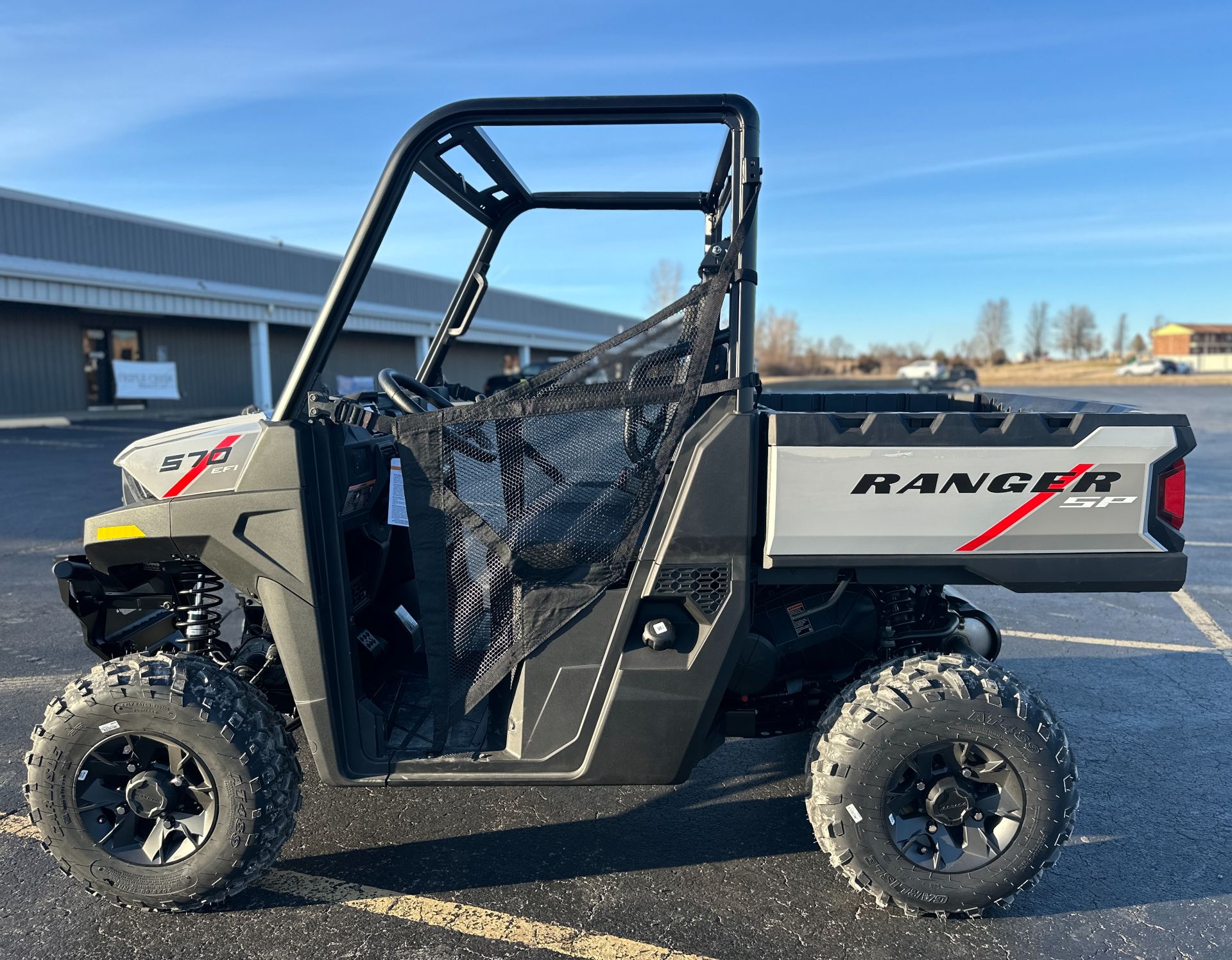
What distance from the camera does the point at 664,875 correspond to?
279cm

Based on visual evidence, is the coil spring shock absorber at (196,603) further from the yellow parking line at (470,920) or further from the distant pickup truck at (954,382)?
the distant pickup truck at (954,382)

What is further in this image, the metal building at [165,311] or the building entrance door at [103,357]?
the building entrance door at [103,357]

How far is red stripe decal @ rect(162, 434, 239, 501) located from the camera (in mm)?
2562

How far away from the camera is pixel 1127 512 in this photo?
250cm

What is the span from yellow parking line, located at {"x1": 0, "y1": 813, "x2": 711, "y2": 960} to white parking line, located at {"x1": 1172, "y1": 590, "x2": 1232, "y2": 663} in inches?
166

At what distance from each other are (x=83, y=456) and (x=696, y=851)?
1428 cm

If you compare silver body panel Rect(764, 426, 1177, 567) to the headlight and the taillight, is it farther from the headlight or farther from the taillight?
the headlight

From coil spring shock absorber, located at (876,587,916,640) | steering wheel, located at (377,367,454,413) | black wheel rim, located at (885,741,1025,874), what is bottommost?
black wheel rim, located at (885,741,1025,874)

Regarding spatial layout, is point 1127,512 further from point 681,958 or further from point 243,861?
point 243,861

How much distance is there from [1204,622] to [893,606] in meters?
3.83

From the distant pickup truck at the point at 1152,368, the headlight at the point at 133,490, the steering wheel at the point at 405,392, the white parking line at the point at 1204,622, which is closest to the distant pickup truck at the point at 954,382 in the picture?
the white parking line at the point at 1204,622

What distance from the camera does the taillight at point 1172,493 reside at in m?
2.49

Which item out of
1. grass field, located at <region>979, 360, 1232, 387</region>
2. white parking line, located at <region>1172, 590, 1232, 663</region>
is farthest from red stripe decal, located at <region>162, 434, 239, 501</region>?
grass field, located at <region>979, 360, 1232, 387</region>

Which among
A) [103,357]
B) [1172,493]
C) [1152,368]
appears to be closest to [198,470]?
[1172,493]
